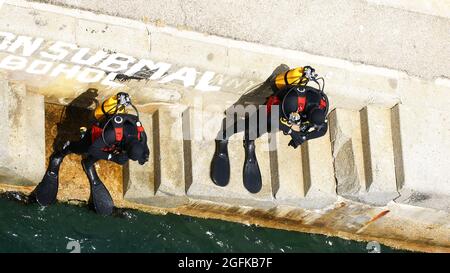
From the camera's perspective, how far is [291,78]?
11750mm

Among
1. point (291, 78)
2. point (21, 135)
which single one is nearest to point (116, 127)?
point (21, 135)

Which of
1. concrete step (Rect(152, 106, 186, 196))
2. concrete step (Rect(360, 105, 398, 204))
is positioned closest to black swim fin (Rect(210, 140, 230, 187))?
concrete step (Rect(152, 106, 186, 196))

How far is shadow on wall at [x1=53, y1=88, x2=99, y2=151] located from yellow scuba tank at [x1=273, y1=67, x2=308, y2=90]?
2.27 m

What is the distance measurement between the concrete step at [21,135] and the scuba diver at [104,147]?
0.19 meters

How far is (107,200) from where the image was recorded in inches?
491

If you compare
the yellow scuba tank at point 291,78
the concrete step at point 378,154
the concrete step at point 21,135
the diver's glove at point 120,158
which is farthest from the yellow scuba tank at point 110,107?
the concrete step at point 378,154

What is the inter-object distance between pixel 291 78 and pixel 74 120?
110 inches

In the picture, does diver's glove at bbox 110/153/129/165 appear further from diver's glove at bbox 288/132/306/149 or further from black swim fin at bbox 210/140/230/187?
diver's glove at bbox 288/132/306/149

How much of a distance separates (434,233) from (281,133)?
2598 millimetres

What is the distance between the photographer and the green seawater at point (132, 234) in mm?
12219

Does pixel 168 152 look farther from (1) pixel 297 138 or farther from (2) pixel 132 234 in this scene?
(1) pixel 297 138

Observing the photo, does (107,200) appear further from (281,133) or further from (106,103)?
(281,133)

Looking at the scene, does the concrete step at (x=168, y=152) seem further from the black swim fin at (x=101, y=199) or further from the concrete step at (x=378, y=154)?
the concrete step at (x=378, y=154)

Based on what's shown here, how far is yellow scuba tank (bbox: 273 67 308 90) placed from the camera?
11.7 m
